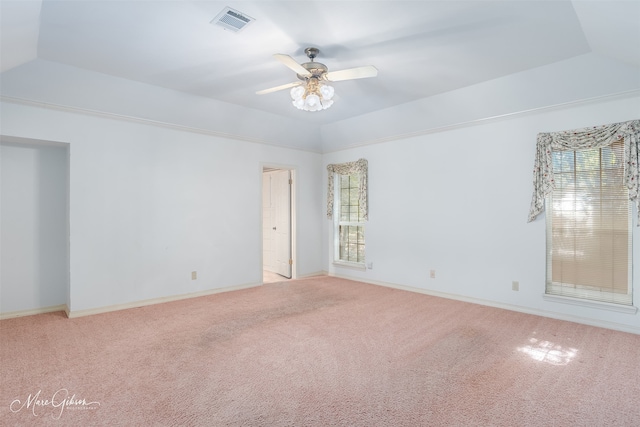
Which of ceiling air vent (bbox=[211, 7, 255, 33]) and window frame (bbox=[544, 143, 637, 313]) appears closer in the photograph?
ceiling air vent (bbox=[211, 7, 255, 33])

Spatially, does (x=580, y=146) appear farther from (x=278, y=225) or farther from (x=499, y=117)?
(x=278, y=225)

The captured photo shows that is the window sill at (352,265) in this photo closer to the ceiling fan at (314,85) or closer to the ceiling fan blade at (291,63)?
the ceiling fan at (314,85)

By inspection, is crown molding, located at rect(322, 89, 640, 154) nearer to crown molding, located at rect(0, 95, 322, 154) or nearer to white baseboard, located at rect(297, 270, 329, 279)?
crown molding, located at rect(0, 95, 322, 154)

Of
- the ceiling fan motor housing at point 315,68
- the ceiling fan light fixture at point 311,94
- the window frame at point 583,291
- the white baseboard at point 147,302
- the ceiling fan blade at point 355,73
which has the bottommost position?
the white baseboard at point 147,302

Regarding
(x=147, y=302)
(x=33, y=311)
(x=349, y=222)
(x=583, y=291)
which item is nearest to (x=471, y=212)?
(x=583, y=291)

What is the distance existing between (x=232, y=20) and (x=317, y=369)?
2782 mm

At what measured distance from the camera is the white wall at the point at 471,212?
3863 millimetres

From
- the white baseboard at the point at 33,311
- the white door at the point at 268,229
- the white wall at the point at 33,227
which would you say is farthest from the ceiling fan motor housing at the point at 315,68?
the white baseboard at the point at 33,311

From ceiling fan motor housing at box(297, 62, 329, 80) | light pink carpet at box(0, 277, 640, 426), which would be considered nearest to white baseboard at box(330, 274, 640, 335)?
light pink carpet at box(0, 277, 640, 426)

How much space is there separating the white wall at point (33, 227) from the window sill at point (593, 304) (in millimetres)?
5751

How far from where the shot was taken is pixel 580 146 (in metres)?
3.61

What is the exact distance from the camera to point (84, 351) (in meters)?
2.96

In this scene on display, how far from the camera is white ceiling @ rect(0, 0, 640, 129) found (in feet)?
8.01

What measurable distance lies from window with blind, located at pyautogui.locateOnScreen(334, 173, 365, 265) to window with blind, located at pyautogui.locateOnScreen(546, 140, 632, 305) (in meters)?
2.82
